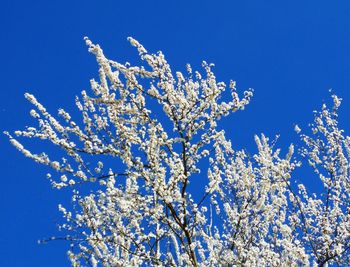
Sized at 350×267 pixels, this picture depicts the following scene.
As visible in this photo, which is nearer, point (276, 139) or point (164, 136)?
point (164, 136)

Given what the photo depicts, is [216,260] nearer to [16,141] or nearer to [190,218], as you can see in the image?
[190,218]

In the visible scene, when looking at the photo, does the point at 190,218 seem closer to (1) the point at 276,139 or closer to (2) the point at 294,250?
(2) the point at 294,250

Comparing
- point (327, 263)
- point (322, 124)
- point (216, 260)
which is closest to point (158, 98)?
point (216, 260)

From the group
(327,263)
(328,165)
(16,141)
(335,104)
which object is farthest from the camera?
(335,104)

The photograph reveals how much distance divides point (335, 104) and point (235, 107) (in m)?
3.71

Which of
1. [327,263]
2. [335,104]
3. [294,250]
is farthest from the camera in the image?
[335,104]

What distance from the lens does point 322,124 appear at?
996cm

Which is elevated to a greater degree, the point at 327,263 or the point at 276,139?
the point at 276,139

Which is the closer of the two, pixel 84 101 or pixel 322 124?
pixel 84 101

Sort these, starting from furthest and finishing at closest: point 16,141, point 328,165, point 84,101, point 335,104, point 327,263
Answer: point 335,104 → point 328,165 → point 327,263 → point 84,101 → point 16,141

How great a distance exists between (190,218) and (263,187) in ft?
6.13

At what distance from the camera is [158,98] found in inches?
279

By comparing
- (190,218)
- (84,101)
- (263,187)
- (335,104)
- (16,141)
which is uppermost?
(335,104)

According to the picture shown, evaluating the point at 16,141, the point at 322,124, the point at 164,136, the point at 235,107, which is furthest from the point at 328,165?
the point at 16,141
